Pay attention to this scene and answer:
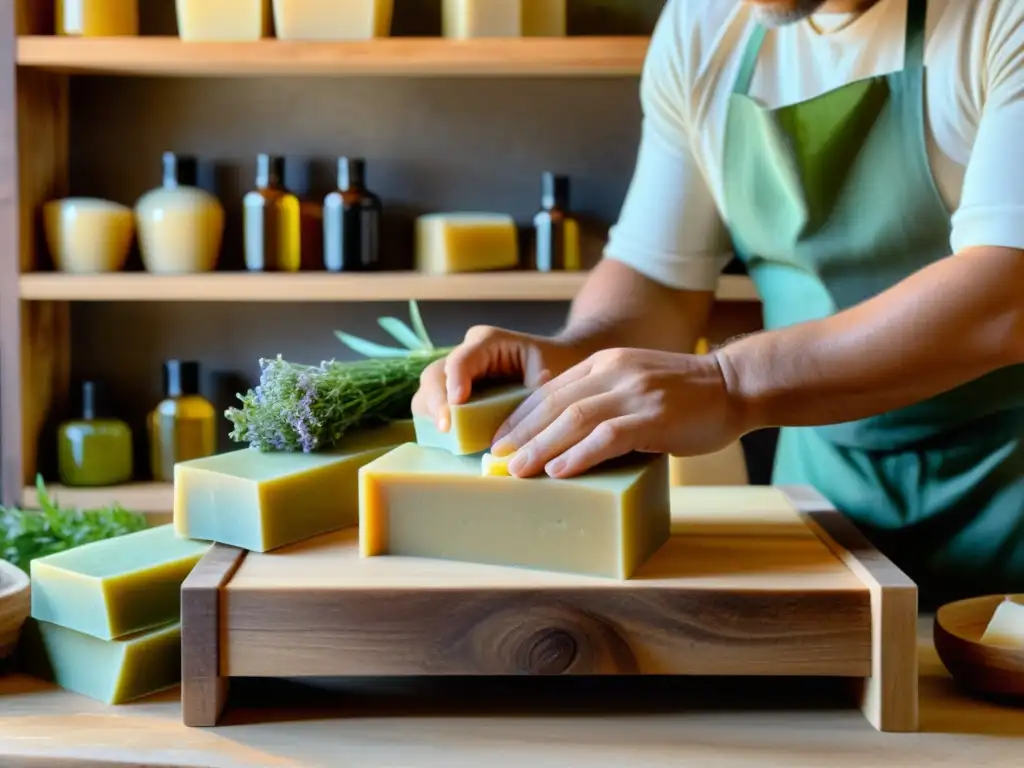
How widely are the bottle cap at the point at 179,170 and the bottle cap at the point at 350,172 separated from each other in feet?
0.85

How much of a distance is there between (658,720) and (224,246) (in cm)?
166

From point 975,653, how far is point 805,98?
2.16ft

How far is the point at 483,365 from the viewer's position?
1096mm

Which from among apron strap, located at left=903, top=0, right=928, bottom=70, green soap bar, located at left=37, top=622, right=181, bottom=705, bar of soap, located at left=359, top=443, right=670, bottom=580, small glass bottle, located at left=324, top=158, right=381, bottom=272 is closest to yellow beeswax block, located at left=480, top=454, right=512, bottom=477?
bar of soap, located at left=359, top=443, right=670, bottom=580

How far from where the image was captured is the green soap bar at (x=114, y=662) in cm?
87

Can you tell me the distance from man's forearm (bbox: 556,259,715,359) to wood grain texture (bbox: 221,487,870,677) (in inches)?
23.2

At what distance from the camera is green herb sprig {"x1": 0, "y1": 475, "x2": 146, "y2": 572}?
3.52 feet

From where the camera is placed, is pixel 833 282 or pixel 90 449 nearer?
pixel 833 282

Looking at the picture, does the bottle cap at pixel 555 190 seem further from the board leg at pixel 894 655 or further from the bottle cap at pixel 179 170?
the board leg at pixel 894 655

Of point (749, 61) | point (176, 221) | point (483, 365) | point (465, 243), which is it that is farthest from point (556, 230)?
point (483, 365)

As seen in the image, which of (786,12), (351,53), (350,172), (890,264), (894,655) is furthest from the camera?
(350,172)

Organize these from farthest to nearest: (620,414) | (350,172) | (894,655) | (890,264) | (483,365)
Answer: (350,172) < (890,264) < (483,365) < (620,414) < (894,655)

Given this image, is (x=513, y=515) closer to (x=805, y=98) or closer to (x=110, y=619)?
(x=110, y=619)

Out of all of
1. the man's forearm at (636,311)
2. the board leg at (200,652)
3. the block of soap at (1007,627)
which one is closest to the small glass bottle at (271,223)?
the man's forearm at (636,311)
